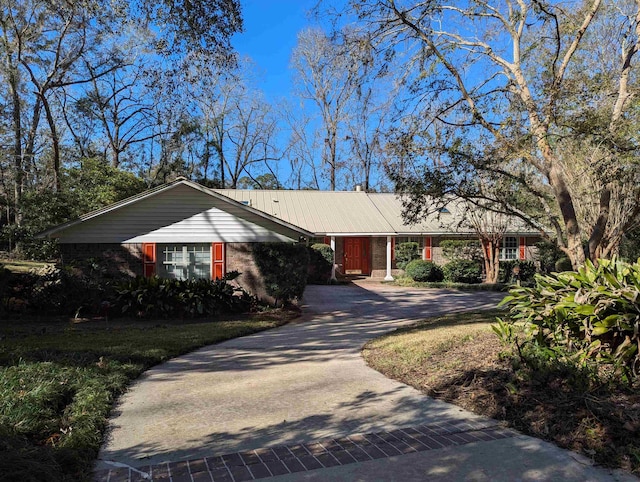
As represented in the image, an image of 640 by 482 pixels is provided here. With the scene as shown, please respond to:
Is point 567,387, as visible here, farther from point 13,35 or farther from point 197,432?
point 13,35

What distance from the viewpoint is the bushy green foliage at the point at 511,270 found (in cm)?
2321

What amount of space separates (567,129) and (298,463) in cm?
850

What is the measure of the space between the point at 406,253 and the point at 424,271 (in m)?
2.53

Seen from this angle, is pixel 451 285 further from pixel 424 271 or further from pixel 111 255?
pixel 111 255

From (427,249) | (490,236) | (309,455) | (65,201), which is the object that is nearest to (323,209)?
(427,249)

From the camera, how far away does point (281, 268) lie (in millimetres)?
13828

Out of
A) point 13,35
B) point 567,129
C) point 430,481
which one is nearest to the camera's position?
point 430,481

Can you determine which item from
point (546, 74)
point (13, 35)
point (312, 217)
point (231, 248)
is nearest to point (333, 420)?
point (546, 74)

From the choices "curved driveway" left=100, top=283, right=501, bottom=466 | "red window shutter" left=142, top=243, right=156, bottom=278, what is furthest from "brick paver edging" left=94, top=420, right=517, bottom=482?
"red window shutter" left=142, top=243, right=156, bottom=278

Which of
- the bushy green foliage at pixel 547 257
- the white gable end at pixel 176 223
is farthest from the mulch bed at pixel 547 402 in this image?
the bushy green foliage at pixel 547 257

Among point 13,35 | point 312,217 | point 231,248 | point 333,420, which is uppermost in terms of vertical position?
point 13,35

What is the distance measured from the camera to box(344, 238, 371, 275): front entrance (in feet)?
86.8

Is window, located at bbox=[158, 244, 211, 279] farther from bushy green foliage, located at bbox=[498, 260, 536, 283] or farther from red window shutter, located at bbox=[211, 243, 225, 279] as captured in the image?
bushy green foliage, located at bbox=[498, 260, 536, 283]

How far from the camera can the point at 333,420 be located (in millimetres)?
4152
